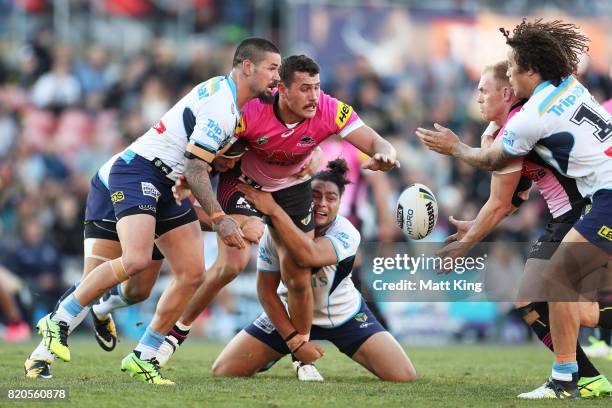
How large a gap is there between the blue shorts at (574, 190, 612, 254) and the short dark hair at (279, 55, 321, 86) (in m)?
2.52

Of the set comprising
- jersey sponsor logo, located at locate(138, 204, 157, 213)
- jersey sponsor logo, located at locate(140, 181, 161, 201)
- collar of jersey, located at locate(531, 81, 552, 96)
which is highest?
collar of jersey, located at locate(531, 81, 552, 96)

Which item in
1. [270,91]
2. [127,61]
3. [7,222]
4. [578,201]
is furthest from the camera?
[127,61]

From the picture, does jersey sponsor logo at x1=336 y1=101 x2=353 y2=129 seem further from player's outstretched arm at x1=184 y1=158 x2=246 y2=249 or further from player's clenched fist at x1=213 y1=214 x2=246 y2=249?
player's clenched fist at x1=213 y1=214 x2=246 y2=249

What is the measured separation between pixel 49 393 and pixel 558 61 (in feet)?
14.3

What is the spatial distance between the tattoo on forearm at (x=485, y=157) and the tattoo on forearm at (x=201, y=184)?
6.28ft

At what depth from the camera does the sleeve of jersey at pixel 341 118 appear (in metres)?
8.52

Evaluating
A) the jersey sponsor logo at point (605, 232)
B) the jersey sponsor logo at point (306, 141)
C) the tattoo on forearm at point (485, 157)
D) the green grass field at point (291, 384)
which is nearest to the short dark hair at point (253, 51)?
the jersey sponsor logo at point (306, 141)

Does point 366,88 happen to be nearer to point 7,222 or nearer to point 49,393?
point 7,222

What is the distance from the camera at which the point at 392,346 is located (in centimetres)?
907

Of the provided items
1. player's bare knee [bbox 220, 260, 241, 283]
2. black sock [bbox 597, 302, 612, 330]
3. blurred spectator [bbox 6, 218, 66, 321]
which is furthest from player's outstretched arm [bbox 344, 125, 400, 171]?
blurred spectator [bbox 6, 218, 66, 321]

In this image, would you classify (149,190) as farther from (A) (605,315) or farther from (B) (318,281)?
(A) (605,315)

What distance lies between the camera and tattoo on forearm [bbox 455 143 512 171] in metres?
7.53

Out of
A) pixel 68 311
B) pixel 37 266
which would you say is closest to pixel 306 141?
pixel 68 311

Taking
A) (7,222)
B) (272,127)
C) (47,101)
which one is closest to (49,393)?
(272,127)
